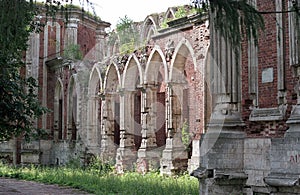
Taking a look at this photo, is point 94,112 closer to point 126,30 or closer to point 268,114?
point 126,30

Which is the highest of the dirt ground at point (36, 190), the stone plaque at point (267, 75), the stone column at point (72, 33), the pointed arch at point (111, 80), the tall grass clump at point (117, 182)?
the stone column at point (72, 33)

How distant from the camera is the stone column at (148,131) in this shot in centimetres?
1734

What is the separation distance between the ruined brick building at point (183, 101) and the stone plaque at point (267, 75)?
0.02 metres

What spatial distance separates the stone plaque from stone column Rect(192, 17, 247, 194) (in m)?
0.52

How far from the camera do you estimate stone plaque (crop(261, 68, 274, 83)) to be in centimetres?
961

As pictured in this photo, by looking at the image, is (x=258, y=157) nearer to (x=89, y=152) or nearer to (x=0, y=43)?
(x=0, y=43)

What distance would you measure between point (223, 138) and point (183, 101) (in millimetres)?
10939

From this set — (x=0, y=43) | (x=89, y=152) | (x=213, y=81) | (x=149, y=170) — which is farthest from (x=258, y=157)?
(x=89, y=152)

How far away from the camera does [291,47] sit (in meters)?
8.87

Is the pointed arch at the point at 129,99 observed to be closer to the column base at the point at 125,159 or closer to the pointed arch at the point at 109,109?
the column base at the point at 125,159

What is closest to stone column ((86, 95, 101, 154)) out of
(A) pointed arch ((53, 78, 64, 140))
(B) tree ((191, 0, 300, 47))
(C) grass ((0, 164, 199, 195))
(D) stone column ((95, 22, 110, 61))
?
(A) pointed arch ((53, 78, 64, 140))

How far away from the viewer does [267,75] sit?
972 cm

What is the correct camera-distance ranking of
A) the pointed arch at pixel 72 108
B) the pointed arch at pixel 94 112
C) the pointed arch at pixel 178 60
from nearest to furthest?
the pointed arch at pixel 178 60 → the pointed arch at pixel 94 112 → the pointed arch at pixel 72 108

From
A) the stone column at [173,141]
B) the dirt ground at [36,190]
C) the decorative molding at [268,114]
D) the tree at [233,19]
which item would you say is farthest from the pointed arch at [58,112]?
the tree at [233,19]
